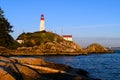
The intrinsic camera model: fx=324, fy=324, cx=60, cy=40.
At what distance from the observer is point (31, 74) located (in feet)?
95.2

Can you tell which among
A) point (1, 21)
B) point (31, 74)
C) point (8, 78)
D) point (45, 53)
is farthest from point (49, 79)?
point (45, 53)

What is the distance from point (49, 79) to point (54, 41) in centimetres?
14718

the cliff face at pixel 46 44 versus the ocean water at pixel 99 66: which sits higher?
the cliff face at pixel 46 44

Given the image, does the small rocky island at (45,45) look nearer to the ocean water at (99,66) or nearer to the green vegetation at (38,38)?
the green vegetation at (38,38)

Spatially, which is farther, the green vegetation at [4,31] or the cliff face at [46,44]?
the cliff face at [46,44]

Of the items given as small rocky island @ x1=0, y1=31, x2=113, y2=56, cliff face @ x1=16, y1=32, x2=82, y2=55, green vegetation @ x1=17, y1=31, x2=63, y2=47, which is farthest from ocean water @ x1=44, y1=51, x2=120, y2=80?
green vegetation @ x1=17, y1=31, x2=63, y2=47

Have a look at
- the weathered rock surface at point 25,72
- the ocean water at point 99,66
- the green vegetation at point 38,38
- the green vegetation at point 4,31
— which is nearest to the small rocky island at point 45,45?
the green vegetation at point 38,38

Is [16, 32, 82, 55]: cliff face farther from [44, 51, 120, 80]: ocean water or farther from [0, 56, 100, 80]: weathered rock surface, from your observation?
[0, 56, 100, 80]: weathered rock surface

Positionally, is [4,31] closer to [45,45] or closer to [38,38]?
[45,45]

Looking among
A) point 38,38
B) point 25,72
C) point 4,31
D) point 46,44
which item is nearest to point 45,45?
point 46,44

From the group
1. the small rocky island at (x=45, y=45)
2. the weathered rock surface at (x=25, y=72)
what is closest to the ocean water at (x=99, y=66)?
the weathered rock surface at (x=25, y=72)

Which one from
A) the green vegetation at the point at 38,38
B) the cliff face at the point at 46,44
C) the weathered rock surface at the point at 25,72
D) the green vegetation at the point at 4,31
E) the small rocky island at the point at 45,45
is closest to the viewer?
the weathered rock surface at the point at 25,72

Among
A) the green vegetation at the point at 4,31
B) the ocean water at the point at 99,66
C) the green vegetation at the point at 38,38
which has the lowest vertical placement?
the ocean water at the point at 99,66

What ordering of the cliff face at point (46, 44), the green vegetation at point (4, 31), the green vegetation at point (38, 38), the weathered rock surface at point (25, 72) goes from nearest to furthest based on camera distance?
the weathered rock surface at point (25, 72) → the green vegetation at point (4, 31) → the cliff face at point (46, 44) → the green vegetation at point (38, 38)
